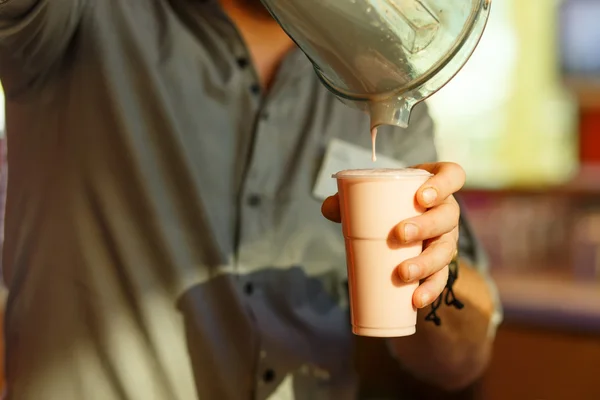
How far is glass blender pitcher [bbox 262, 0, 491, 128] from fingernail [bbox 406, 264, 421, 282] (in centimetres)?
17

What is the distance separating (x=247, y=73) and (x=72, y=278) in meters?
0.43

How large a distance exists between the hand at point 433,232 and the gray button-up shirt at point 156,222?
0.38 m

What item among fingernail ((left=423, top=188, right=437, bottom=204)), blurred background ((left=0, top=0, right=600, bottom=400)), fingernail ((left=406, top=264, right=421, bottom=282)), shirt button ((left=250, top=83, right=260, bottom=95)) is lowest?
blurred background ((left=0, top=0, right=600, bottom=400))

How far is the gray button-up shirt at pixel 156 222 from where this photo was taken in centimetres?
115

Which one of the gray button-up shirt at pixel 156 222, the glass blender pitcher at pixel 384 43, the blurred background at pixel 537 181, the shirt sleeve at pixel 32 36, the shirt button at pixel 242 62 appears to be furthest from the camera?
the blurred background at pixel 537 181

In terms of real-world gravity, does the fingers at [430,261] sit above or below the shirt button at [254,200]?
below

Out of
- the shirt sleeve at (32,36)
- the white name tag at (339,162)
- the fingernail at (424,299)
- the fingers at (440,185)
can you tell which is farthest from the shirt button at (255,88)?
the fingernail at (424,299)

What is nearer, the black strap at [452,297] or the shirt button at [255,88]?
the black strap at [452,297]

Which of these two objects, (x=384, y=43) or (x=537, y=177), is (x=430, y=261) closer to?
(x=384, y=43)

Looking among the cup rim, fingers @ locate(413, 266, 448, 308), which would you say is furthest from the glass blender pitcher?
fingers @ locate(413, 266, 448, 308)

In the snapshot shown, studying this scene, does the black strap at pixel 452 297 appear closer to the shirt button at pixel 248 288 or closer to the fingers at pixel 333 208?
the fingers at pixel 333 208

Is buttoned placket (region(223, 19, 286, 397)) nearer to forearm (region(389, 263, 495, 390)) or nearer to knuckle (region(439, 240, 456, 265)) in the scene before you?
forearm (region(389, 263, 495, 390))

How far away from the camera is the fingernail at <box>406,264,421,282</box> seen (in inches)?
33.8

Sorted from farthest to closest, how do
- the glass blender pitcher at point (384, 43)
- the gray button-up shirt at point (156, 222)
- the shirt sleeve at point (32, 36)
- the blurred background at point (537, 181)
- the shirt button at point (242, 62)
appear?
the blurred background at point (537, 181) → the shirt button at point (242, 62) → the gray button-up shirt at point (156, 222) → the shirt sleeve at point (32, 36) → the glass blender pitcher at point (384, 43)
